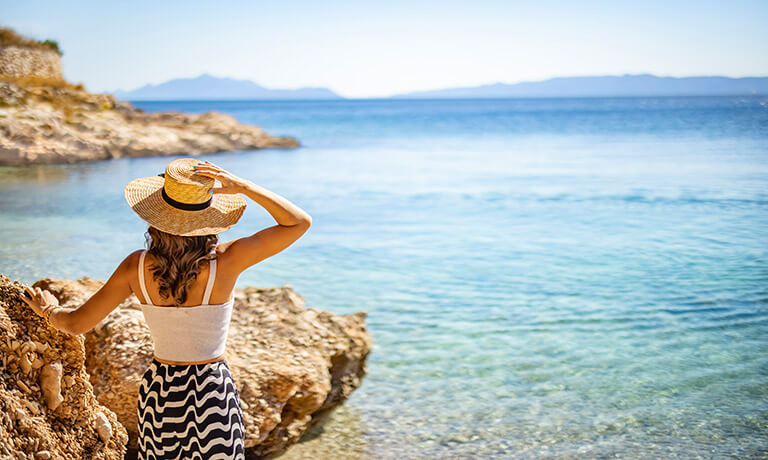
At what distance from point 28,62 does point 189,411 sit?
114 ft

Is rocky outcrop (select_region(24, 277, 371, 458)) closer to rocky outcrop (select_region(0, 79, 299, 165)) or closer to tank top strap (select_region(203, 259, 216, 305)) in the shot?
tank top strap (select_region(203, 259, 216, 305))

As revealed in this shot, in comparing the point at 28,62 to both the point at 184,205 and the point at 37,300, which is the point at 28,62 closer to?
the point at 37,300

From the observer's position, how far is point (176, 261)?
7.67ft

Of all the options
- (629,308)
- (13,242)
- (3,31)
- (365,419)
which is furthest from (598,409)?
(3,31)

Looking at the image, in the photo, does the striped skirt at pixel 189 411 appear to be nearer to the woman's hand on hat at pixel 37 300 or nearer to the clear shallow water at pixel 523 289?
the woman's hand on hat at pixel 37 300

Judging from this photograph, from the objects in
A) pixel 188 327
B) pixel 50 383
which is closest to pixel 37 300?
pixel 50 383

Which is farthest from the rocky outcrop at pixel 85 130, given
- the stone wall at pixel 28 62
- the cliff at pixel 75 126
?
the stone wall at pixel 28 62

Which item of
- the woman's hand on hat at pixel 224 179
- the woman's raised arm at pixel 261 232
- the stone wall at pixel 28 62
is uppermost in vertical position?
the stone wall at pixel 28 62

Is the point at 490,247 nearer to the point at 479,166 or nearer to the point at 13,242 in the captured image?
the point at 13,242

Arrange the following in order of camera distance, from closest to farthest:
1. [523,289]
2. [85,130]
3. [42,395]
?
[42,395]
[523,289]
[85,130]

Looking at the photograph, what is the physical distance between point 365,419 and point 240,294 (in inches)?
59.2

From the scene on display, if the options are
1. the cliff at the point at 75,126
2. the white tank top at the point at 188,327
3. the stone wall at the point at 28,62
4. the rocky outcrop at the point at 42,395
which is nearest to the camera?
the white tank top at the point at 188,327

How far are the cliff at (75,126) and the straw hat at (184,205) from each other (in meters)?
22.8

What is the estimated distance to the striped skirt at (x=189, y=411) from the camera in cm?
246
